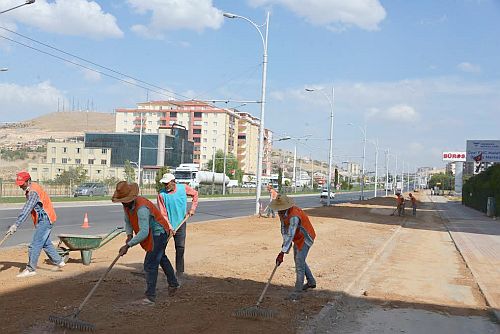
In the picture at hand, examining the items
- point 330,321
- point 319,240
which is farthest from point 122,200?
point 319,240

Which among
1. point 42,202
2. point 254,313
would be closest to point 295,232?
point 254,313

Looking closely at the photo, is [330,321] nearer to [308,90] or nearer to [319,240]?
[319,240]

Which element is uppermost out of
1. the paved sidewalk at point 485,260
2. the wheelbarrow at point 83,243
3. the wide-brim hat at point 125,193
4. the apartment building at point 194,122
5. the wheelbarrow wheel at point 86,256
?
the apartment building at point 194,122

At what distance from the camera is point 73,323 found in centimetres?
573

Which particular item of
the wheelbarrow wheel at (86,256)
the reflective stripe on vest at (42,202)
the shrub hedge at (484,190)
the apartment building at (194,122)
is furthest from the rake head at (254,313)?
the apartment building at (194,122)

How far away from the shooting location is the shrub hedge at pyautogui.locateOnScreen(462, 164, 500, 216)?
38803 millimetres

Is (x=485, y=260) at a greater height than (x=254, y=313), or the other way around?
(x=254, y=313)

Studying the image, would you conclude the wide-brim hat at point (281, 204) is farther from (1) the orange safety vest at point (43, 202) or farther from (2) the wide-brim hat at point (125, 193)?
(1) the orange safety vest at point (43, 202)

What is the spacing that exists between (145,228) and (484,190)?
4340 cm

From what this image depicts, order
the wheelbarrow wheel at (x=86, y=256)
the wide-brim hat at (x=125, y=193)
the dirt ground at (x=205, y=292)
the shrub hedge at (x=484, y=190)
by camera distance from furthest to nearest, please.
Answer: the shrub hedge at (x=484, y=190) < the wheelbarrow wheel at (x=86, y=256) < the wide-brim hat at (x=125, y=193) < the dirt ground at (x=205, y=292)

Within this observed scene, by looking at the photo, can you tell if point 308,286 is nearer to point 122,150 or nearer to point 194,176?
point 194,176

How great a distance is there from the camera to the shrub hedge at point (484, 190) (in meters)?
38.8

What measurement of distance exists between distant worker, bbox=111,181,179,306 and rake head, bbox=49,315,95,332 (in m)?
0.94

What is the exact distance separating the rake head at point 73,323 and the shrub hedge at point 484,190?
1418 inches
